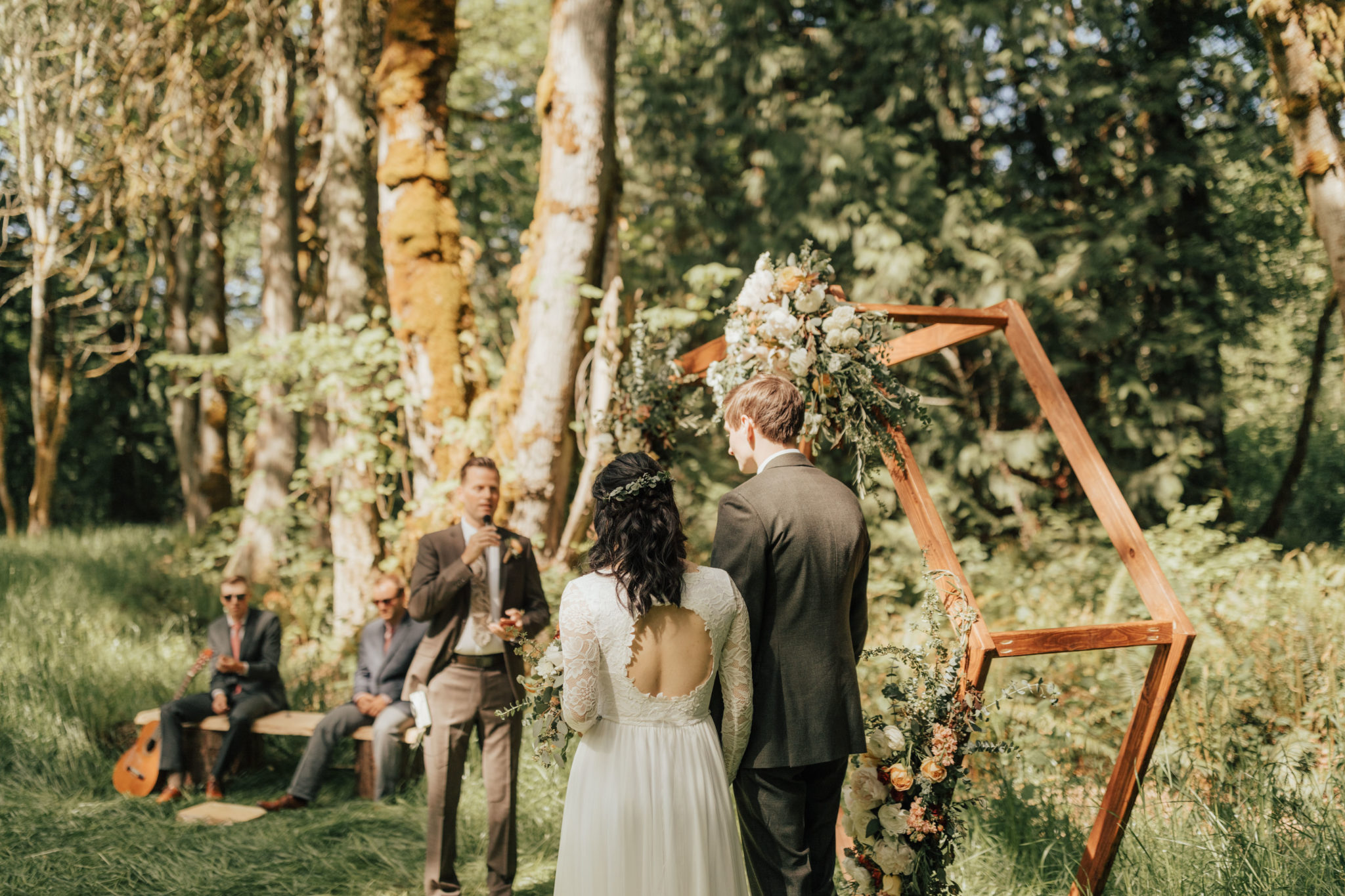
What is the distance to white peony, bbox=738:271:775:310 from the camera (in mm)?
Answer: 3531

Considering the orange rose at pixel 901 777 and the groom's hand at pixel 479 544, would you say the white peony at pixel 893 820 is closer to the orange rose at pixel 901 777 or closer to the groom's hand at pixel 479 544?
the orange rose at pixel 901 777

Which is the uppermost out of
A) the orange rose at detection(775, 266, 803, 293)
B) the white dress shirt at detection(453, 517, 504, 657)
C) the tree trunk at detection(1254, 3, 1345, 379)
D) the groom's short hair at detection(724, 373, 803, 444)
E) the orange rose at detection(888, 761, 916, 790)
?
the tree trunk at detection(1254, 3, 1345, 379)

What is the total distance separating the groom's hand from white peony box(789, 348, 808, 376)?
4.60 ft

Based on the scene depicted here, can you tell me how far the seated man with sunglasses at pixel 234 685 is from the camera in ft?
18.4

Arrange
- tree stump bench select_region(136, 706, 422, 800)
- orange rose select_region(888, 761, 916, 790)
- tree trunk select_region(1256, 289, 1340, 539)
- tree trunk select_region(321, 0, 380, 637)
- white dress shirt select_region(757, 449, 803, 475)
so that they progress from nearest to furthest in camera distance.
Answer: white dress shirt select_region(757, 449, 803, 475) → orange rose select_region(888, 761, 916, 790) → tree stump bench select_region(136, 706, 422, 800) → tree trunk select_region(321, 0, 380, 637) → tree trunk select_region(1256, 289, 1340, 539)

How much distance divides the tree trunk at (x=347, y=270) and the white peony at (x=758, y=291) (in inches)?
178

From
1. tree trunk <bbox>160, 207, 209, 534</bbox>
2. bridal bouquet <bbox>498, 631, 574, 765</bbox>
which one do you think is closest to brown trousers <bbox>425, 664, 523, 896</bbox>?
bridal bouquet <bbox>498, 631, 574, 765</bbox>

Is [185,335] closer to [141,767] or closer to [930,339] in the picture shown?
[141,767]

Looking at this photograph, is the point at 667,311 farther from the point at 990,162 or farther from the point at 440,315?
the point at 990,162

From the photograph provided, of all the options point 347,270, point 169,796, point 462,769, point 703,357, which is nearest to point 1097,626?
point 703,357

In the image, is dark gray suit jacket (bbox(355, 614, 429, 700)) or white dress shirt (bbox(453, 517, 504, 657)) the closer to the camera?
white dress shirt (bbox(453, 517, 504, 657))

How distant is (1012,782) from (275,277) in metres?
9.11

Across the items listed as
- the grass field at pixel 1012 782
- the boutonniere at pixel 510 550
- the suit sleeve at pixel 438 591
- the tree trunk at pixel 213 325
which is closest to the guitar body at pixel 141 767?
the grass field at pixel 1012 782

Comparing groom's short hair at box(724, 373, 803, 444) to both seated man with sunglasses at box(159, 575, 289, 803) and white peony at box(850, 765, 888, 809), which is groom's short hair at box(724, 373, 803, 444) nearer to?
white peony at box(850, 765, 888, 809)
